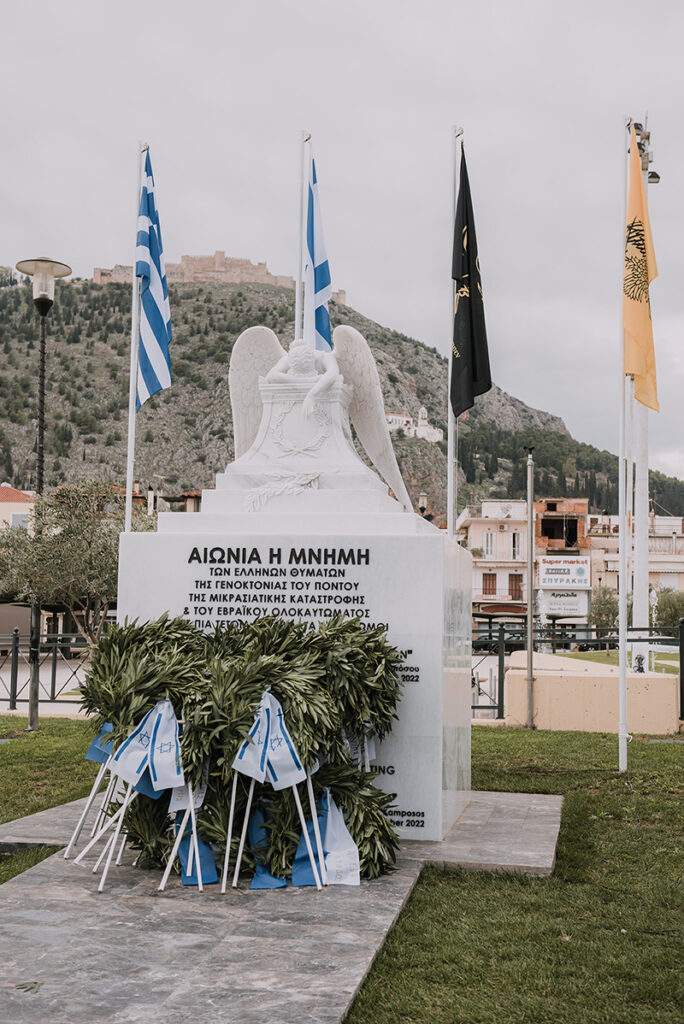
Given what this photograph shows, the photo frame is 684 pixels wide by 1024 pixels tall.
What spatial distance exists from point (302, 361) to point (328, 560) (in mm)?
1780

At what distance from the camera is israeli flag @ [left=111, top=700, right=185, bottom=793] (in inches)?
208

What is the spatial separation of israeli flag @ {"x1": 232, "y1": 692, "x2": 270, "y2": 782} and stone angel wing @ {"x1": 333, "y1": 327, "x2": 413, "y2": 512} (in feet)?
9.46

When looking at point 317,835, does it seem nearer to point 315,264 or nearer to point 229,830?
point 229,830

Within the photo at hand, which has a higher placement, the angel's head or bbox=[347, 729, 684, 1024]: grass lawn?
the angel's head

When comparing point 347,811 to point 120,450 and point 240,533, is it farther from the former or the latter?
point 120,450

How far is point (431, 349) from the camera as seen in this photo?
126188 mm

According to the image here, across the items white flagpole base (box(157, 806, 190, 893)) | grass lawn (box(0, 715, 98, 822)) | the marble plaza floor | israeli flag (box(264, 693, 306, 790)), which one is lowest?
grass lawn (box(0, 715, 98, 822))

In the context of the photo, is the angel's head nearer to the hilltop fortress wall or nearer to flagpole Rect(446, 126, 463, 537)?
flagpole Rect(446, 126, 463, 537)

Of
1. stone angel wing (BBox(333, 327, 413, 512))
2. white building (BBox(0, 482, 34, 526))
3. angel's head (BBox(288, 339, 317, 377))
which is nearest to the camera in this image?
angel's head (BBox(288, 339, 317, 377))

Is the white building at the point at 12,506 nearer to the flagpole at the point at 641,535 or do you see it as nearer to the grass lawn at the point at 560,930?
the flagpole at the point at 641,535

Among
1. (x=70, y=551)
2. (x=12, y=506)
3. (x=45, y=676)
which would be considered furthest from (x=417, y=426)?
(x=45, y=676)

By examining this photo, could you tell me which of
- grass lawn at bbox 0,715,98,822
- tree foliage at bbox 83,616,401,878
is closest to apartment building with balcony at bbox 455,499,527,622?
grass lawn at bbox 0,715,98,822

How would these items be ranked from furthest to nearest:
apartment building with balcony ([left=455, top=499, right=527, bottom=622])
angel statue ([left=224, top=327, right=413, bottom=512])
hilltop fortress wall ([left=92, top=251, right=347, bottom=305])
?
hilltop fortress wall ([left=92, top=251, right=347, bottom=305]) < apartment building with balcony ([left=455, top=499, right=527, bottom=622]) < angel statue ([left=224, top=327, right=413, bottom=512])

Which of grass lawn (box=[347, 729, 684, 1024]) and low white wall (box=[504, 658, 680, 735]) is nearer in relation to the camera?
grass lawn (box=[347, 729, 684, 1024])
